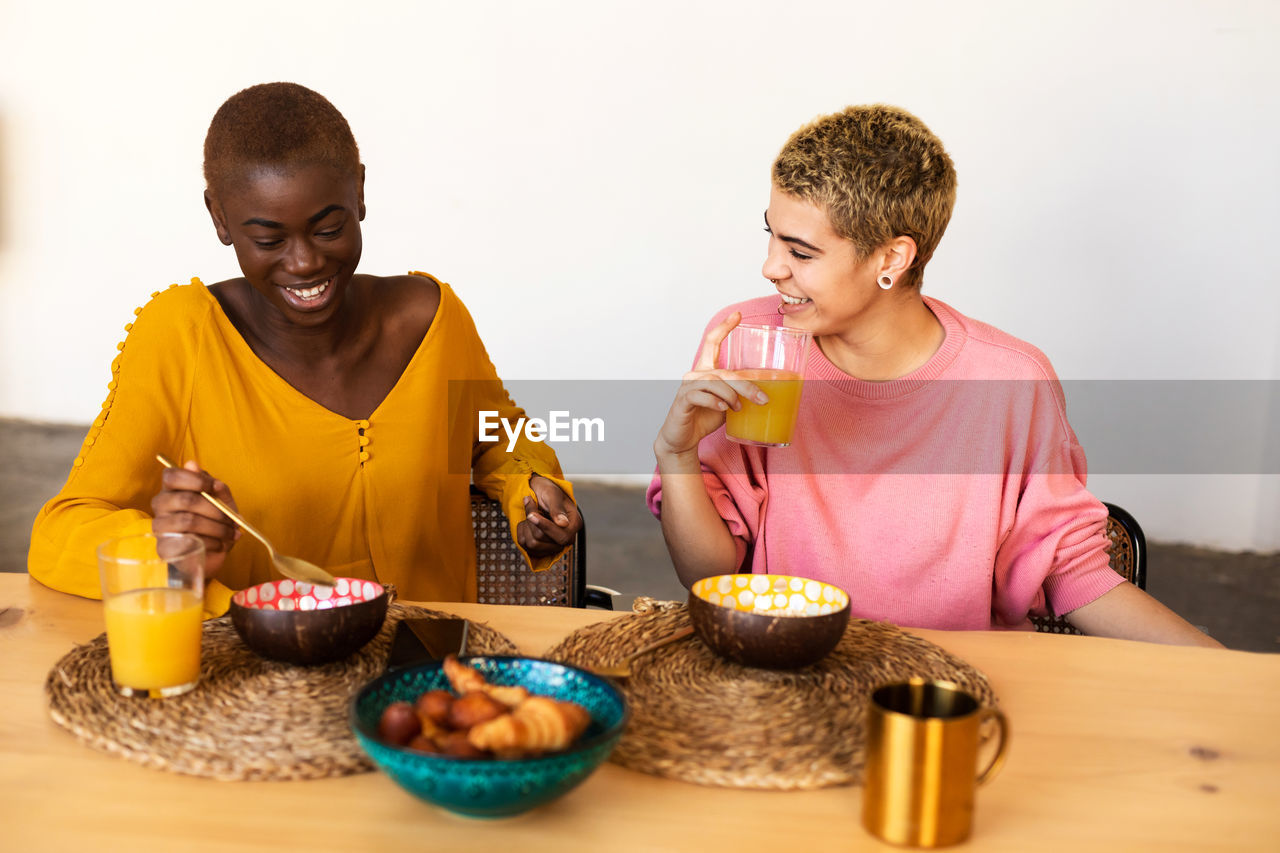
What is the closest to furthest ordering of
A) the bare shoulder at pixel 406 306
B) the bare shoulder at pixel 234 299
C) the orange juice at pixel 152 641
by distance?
the orange juice at pixel 152 641
the bare shoulder at pixel 234 299
the bare shoulder at pixel 406 306

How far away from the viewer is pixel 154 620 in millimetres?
1044

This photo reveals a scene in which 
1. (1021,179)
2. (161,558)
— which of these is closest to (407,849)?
(161,558)

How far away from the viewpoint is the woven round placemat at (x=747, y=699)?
952 millimetres

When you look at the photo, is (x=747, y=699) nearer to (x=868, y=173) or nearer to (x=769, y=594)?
(x=769, y=594)

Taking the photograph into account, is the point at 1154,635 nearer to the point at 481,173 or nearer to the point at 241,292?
the point at 241,292

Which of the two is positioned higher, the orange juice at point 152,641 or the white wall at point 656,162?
the white wall at point 656,162

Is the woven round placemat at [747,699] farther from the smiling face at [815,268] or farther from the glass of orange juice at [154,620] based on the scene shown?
A: the smiling face at [815,268]

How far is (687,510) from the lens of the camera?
1.67 metres

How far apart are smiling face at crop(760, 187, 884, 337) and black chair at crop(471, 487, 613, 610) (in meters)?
0.50

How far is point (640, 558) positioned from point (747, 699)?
2829 mm

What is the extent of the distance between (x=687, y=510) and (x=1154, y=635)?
66 centimetres

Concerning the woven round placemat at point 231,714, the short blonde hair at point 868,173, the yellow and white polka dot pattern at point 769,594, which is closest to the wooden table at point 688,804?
the woven round placemat at point 231,714

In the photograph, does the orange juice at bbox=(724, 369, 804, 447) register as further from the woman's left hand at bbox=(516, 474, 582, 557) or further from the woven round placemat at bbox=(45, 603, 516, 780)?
the woven round placemat at bbox=(45, 603, 516, 780)

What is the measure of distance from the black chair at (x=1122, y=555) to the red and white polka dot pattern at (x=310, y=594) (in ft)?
3.33
